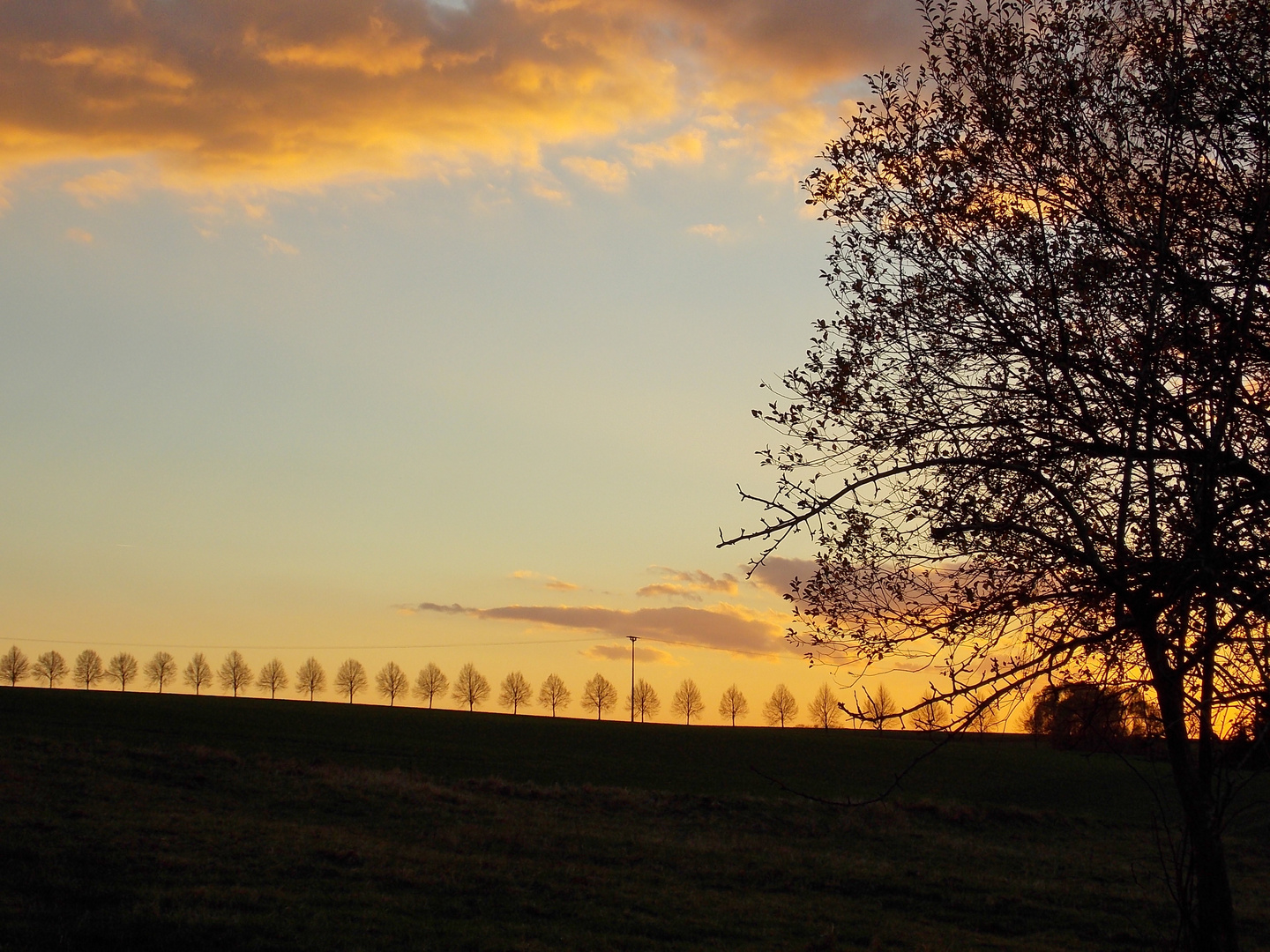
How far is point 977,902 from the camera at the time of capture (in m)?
26.8

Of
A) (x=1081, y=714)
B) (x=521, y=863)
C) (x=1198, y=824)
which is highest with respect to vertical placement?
(x=1081, y=714)

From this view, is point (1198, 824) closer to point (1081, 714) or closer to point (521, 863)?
point (1081, 714)

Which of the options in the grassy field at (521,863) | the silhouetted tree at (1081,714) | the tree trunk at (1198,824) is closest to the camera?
the tree trunk at (1198,824)

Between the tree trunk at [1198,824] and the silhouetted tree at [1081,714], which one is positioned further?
the silhouetted tree at [1081,714]

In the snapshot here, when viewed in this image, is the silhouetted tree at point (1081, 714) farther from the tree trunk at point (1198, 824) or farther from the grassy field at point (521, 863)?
the grassy field at point (521, 863)

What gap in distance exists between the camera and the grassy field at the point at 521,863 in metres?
18.2

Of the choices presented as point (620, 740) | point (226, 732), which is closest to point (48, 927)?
point (226, 732)

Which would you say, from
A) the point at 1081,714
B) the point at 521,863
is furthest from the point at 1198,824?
the point at 521,863

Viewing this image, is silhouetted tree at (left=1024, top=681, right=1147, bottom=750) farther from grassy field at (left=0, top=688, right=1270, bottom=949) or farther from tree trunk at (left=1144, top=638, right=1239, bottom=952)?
grassy field at (left=0, top=688, right=1270, bottom=949)

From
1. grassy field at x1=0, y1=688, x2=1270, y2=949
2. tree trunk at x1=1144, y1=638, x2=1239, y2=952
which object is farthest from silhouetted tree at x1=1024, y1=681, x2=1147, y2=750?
grassy field at x1=0, y1=688, x2=1270, y2=949

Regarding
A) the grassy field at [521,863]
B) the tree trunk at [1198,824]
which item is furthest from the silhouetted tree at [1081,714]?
the grassy field at [521,863]

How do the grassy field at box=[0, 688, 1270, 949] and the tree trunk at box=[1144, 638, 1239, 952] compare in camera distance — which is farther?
the grassy field at box=[0, 688, 1270, 949]

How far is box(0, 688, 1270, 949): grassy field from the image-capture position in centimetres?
1825

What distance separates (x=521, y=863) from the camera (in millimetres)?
26828
